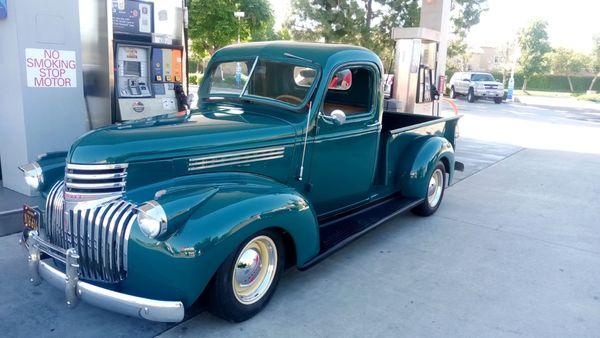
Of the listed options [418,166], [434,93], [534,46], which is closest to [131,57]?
[418,166]

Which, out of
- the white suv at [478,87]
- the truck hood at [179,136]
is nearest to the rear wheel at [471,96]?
the white suv at [478,87]

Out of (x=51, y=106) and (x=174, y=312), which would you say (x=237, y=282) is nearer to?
(x=174, y=312)

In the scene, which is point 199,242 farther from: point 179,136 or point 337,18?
point 337,18

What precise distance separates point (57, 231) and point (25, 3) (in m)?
2.89

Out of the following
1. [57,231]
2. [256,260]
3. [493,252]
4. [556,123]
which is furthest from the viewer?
[556,123]

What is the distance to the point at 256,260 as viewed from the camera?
3.22 meters

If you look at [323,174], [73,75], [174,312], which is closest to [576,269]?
[323,174]

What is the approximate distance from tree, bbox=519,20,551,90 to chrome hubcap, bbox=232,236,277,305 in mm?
46516

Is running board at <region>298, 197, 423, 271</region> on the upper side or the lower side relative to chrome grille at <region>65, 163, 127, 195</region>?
lower

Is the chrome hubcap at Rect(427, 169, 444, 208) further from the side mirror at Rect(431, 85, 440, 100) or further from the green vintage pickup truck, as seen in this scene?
the side mirror at Rect(431, 85, 440, 100)

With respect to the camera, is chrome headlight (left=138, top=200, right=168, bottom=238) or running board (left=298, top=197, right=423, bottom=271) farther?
running board (left=298, top=197, right=423, bottom=271)

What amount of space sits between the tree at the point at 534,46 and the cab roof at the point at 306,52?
148ft

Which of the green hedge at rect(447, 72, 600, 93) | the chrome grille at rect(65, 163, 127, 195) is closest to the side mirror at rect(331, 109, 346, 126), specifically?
the chrome grille at rect(65, 163, 127, 195)

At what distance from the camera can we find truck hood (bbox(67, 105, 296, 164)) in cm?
290
